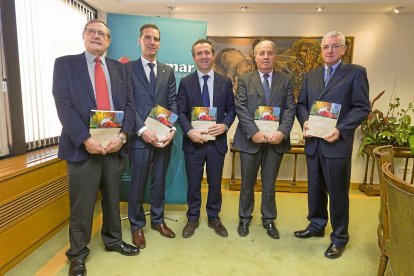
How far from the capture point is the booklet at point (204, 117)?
2.46 m

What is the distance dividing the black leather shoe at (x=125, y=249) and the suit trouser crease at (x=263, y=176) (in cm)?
100

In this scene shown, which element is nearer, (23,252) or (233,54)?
(23,252)

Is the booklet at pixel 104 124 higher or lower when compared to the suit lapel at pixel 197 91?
lower

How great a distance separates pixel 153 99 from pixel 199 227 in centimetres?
132

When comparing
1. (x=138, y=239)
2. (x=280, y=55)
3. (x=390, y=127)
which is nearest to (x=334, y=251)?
(x=138, y=239)

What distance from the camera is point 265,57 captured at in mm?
2451

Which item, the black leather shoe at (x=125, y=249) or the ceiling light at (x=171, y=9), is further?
the ceiling light at (x=171, y=9)

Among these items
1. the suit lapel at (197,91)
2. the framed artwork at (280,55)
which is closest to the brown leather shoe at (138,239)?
the suit lapel at (197,91)

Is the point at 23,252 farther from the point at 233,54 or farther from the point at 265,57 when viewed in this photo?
the point at 233,54

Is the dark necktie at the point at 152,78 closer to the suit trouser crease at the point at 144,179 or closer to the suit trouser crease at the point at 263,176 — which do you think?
the suit trouser crease at the point at 144,179

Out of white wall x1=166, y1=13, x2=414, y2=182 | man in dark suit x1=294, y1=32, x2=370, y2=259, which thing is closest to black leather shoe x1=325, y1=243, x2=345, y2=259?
man in dark suit x1=294, y1=32, x2=370, y2=259

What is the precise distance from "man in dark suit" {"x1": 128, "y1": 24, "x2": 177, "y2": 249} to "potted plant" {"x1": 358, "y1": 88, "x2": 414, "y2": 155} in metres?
2.71

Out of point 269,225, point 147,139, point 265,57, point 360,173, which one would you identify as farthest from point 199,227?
point 360,173

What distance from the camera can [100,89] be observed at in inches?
76.9
